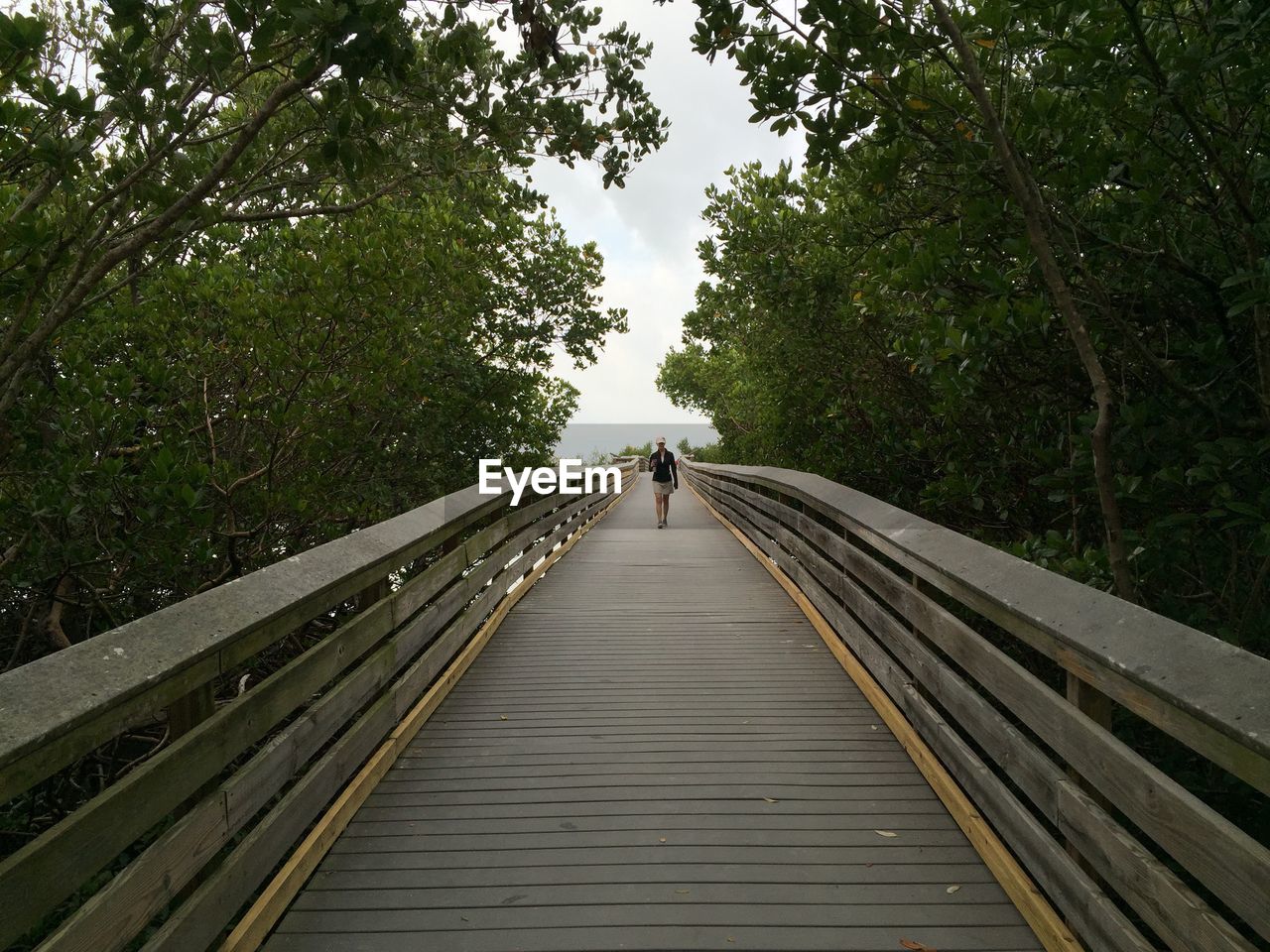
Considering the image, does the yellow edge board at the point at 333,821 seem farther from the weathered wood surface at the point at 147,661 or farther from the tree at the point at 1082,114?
the tree at the point at 1082,114

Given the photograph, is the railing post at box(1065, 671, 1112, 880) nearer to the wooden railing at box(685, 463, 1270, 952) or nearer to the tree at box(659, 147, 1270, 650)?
the wooden railing at box(685, 463, 1270, 952)

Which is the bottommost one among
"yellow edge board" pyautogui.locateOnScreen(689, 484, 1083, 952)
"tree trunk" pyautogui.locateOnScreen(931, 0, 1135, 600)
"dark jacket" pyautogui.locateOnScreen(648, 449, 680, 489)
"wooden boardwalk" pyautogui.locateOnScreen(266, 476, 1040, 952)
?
"wooden boardwalk" pyautogui.locateOnScreen(266, 476, 1040, 952)

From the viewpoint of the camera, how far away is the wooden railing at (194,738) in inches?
64.6

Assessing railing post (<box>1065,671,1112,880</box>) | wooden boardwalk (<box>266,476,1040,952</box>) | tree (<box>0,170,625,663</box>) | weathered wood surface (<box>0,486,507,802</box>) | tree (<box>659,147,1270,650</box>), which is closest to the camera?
weathered wood surface (<box>0,486,507,802</box>)

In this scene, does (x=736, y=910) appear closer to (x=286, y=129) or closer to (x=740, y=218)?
(x=286, y=129)

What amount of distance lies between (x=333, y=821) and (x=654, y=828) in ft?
3.85

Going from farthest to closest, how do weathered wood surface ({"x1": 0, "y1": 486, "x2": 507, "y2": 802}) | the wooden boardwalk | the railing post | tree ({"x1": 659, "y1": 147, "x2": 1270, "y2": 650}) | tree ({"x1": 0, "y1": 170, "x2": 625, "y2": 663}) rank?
tree ({"x1": 0, "y1": 170, "x2": 625, "y2": 663}) < tree ({"x1": 659, "y1": 147, "x2": 1270, "y2": 650}) < the wooden boardwalk < the railing post < weathered wood surface ({"x1": 0, "y1": 486, "x2": 507, "y2": 802})

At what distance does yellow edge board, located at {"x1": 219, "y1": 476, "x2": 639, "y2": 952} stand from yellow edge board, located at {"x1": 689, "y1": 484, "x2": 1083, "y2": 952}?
88.9 inches

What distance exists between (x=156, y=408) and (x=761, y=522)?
666cm

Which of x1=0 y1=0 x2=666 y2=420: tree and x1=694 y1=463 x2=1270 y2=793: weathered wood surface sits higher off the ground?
x1=0 y1=0 x2=666 y2=420: tree

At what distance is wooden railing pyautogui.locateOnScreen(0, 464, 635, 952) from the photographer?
5.38 ft

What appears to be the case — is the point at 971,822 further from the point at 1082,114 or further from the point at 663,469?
the point at 663,469

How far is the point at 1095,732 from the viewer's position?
221 centimetres

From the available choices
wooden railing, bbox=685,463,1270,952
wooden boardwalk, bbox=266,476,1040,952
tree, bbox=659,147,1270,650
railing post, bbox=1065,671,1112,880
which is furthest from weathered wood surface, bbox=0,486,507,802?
tree, bbox=659,147,1270,650
